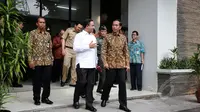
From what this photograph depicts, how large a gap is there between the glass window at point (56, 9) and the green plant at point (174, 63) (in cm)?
388

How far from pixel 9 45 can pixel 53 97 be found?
2.87m

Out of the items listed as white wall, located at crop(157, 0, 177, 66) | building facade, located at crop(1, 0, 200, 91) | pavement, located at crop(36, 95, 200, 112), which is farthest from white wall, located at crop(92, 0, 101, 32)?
pavement, located at crop(36, 95, 200, 112)

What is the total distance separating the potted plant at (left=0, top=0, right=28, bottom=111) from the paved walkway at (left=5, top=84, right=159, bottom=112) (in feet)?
2.25

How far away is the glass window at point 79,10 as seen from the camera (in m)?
9.74

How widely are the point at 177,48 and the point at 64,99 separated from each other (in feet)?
13.7

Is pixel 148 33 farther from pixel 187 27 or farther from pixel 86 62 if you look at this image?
pixel 86 62

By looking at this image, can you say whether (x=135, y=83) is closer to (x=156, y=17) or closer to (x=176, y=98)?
(x=176, y=98)

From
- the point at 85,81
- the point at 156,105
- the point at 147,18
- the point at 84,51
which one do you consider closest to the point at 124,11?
the point at 147,18

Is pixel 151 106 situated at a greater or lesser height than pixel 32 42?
lesser

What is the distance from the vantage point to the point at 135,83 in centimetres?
797

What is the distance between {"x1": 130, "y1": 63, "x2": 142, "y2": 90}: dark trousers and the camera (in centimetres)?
788

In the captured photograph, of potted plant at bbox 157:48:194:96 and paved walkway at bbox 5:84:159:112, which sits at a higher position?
potted plant at bbox 157:48:194:96

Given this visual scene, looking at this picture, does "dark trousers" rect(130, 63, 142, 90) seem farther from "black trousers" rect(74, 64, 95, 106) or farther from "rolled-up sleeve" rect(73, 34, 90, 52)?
"rolled-up sleeve" rect(73, 34, 90, 52)

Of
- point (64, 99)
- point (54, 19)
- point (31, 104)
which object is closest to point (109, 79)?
point (64, 99)
